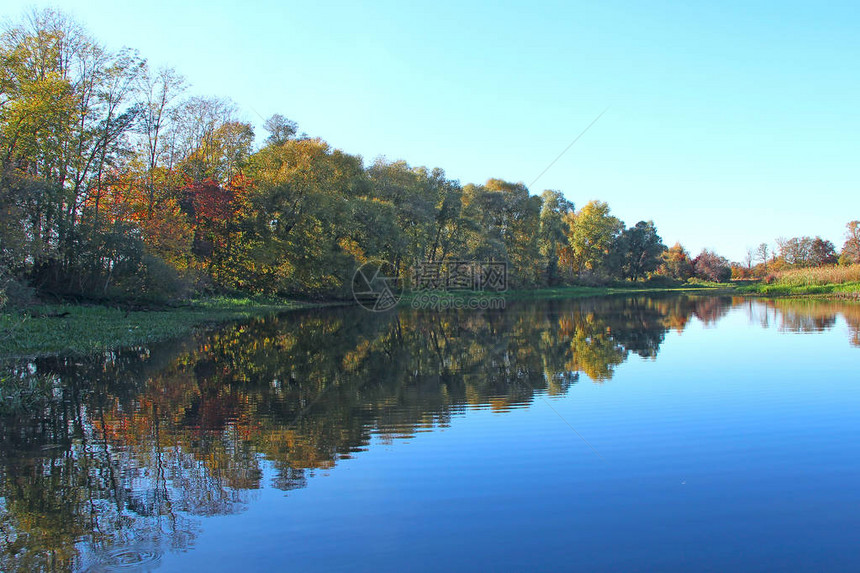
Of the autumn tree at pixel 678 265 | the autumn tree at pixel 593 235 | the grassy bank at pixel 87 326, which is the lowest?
the grassy bank at pixel 87 326

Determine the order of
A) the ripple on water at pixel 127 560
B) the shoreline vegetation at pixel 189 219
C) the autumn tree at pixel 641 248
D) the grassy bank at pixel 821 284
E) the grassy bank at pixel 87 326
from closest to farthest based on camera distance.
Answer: the ripple on water at pixel 127 560
the grassy bank at pixel 87 326
the shoreline vegetation at pixel 189 219
the grassy bank at pixel 821 284
the autumn tree at pixel 641 248

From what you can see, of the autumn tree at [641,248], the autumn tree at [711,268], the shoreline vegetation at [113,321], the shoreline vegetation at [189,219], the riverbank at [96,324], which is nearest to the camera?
the riverbank at [96,324]

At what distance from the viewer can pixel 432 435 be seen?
875 cm

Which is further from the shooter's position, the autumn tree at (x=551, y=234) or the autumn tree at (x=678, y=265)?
the autumn tree at (x=678, y=265)

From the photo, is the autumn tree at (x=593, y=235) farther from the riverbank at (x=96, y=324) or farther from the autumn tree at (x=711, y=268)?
the riverbank at (x=96, y=324)

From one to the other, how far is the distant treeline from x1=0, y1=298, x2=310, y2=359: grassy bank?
1278 millimetres

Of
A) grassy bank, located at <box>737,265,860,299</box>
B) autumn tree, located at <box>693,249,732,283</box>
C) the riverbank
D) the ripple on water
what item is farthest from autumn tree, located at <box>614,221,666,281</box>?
the ripple on water

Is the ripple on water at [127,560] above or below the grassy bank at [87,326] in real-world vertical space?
below

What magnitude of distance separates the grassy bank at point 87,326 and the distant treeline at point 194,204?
1.28 metres

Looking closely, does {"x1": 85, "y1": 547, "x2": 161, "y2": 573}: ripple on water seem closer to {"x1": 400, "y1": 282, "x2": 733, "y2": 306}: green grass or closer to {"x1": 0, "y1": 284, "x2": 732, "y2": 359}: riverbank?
{"x1": 0, "y1": 284, "x2": 732, "y2": 359}: riverbank

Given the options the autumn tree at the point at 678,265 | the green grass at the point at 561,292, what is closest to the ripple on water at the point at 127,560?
the green grass at the point at 561,292

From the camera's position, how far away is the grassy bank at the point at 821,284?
167ft

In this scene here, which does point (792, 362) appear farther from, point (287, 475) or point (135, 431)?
point (135, 431)

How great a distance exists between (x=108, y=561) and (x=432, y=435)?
15.4 ft
